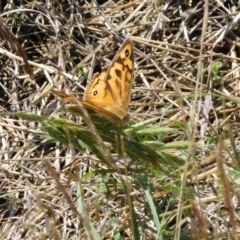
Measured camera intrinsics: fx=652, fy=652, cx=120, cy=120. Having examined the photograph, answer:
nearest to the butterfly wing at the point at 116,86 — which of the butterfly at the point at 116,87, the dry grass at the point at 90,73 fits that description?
the butterfly at the point at 116,87

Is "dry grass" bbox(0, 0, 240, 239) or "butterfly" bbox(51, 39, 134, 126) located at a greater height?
"butterfly" bbox(51, 39, 134, 126)

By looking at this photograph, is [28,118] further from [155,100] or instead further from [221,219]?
[155,100]

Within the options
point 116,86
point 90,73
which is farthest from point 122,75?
point 90,73

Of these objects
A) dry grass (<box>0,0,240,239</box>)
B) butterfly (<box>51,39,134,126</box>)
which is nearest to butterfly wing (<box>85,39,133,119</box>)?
butterfly (<box>51,39,134,126</box>)

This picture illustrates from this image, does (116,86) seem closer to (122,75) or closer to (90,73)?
(122,75)

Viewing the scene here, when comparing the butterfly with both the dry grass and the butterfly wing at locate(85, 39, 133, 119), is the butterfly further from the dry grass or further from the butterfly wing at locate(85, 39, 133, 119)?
the dry grass

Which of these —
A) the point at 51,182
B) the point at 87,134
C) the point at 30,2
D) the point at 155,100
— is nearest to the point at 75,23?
the point at 30,2

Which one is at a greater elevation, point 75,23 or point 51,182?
point 75,23

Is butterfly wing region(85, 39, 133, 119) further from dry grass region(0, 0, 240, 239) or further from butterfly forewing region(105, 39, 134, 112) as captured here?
dry grass region(0, 0, 240, 239)

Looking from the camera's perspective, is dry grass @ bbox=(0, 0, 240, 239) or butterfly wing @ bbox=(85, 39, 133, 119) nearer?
butterfly wing @ bbox=(85, 39, 133, 119)
